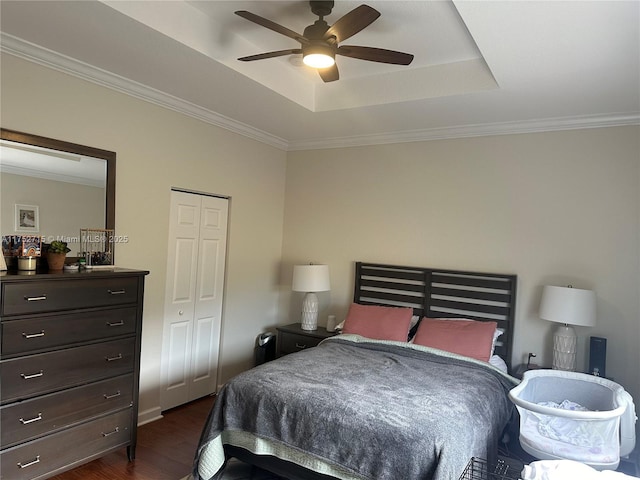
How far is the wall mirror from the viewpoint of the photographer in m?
2.61

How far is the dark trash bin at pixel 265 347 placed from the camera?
4.54 meters

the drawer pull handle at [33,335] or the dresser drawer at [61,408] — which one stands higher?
the drawer pull handle at [33,335]

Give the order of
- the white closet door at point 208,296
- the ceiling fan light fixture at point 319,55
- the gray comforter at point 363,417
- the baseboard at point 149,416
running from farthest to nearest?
the white closet door at point 208,296
the baseboard at point 149,416
the ceiling fan light fixture at point 319,55
the gray comforter at point 363,417

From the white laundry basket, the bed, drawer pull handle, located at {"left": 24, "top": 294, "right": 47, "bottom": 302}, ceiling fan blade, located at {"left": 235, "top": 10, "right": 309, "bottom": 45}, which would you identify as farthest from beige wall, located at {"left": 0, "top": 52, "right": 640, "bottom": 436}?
ceiling fan blade, located at {"left": 235, "top": 10, "right": 309, "bottom": 45}

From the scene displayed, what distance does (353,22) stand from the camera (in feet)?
6.81

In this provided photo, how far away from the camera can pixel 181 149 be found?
3.68 meters

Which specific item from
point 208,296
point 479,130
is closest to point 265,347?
point 208,296

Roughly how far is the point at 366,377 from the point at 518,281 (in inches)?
66.1

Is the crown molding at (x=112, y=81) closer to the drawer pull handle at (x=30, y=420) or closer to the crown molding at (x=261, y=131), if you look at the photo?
the crown molding at (x=261, y=131)

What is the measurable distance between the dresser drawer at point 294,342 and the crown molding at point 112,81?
6.43 ft

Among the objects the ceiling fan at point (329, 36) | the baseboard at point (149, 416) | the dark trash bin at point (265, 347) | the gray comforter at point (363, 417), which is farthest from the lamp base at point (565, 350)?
the baseboard at point (149, 416)

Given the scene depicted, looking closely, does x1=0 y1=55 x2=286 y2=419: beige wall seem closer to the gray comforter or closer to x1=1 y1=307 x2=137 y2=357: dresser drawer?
x1=1 y1=307 x2=137 y2=357: dresser drawer

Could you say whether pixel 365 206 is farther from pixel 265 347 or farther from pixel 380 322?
pixel 265 347

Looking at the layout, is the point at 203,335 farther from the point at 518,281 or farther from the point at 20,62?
the point at 518,281
